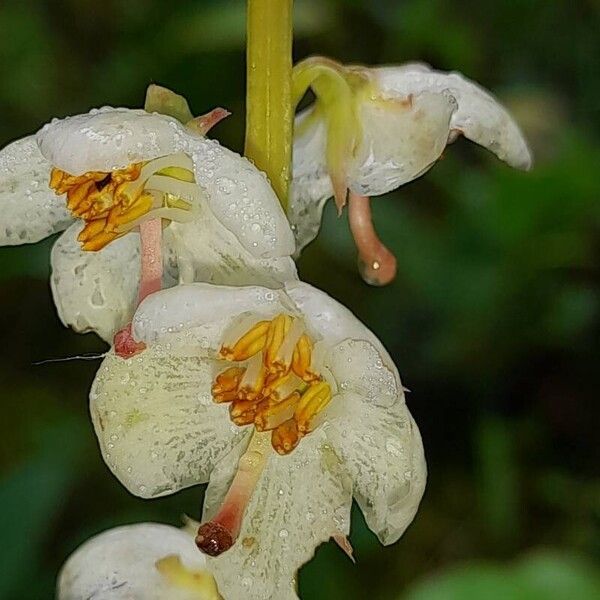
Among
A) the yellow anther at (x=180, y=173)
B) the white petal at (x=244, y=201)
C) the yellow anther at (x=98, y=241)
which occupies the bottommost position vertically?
the yellow anther at (x=98, y=241)

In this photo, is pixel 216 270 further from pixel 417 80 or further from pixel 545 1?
pixel 545 1

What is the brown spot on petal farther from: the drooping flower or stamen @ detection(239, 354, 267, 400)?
the drooping flower

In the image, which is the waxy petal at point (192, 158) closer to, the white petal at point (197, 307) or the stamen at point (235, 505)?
the white petal at point (197, 307)

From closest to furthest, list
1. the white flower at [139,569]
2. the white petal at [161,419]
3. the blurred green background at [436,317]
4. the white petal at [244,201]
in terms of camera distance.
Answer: the white petal at [244,201], the white petal at [161,419], the white flower at [139,569], the blurred green background at [436,317]

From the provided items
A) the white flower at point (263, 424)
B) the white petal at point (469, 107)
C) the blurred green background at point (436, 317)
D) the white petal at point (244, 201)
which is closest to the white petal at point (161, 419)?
the white flower at point (263, 424)

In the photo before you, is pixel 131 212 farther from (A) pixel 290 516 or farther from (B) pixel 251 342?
(A) pixel 290 516

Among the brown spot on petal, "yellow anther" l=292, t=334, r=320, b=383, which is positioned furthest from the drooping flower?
the brown spot on petal

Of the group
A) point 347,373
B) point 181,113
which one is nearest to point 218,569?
point 347,373
